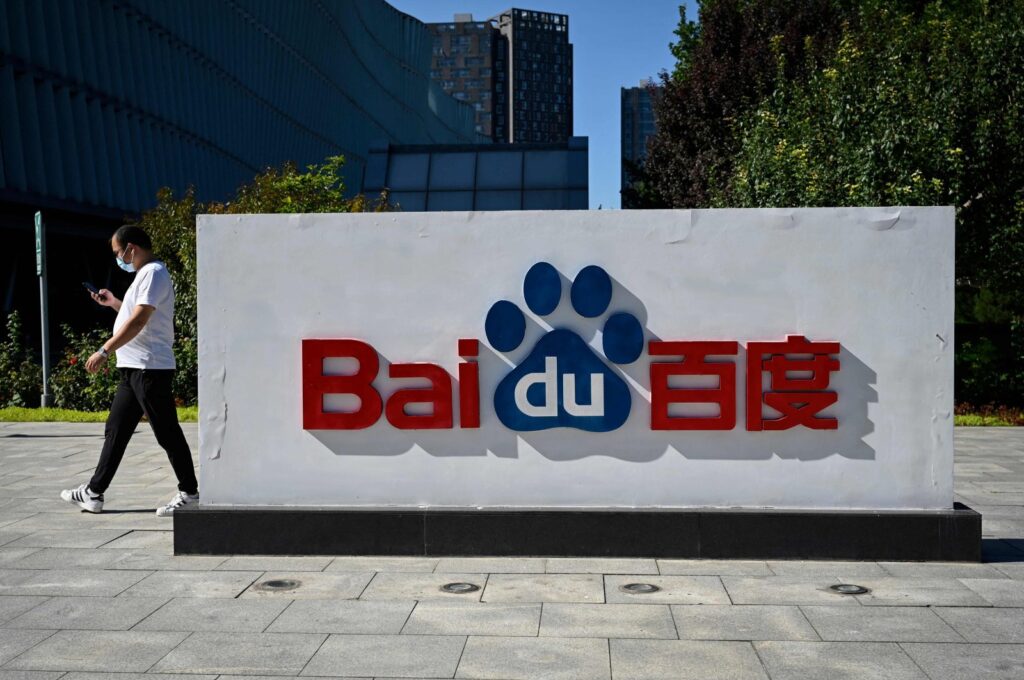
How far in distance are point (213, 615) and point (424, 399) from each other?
1.83 m

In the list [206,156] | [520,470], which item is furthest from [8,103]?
[520,470]

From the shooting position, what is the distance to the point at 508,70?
635 feet

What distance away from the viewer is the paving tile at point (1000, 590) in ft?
18.7

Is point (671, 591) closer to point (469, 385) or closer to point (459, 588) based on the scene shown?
point (459, 588)

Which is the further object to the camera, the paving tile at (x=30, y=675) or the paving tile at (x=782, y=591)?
the paving tile at (x=782, y=591)

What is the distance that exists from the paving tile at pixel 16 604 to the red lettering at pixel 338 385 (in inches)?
69.3

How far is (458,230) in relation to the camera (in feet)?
22.2

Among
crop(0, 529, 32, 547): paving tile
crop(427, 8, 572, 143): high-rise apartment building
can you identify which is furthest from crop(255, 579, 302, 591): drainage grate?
crop(427, 8, 572, 143): high-rise apartment building

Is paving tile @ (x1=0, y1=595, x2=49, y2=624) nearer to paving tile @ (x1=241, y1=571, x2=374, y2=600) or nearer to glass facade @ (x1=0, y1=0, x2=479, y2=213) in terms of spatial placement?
paving tile @ (x1=241, y1=571, x2=374, y2=600)

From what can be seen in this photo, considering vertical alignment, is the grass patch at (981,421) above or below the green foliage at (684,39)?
below

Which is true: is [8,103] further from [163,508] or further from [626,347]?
[626,347]

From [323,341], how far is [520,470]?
141 cm

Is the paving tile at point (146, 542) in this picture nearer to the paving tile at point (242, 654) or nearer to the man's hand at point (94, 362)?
the man's hand at point (94, 362)

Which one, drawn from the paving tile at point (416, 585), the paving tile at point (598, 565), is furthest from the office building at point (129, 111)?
the paving tile at point (598, 565)
